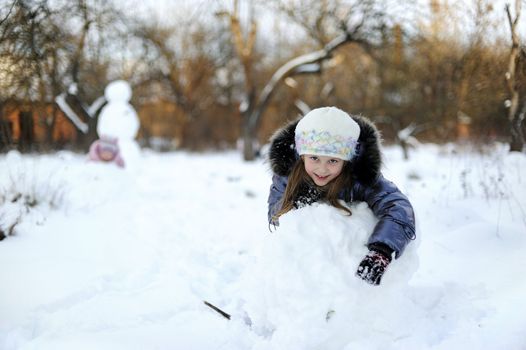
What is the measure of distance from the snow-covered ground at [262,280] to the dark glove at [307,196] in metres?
0.08

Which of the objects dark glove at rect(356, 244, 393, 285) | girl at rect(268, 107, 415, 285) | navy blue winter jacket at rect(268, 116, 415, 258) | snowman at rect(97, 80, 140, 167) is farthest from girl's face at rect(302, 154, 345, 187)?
snowman at rect(97, 80, 140, 167)

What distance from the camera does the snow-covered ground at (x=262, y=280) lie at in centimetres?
189

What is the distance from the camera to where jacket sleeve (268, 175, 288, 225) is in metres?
2.33

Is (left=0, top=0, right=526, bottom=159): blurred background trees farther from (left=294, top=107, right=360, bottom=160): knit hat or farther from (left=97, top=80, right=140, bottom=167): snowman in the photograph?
(left=294, top=107, right=360, bottom=160): knit hat

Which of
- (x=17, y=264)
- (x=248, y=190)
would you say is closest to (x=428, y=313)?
(x=17, y=264)

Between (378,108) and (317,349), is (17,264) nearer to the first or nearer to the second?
(317,349)

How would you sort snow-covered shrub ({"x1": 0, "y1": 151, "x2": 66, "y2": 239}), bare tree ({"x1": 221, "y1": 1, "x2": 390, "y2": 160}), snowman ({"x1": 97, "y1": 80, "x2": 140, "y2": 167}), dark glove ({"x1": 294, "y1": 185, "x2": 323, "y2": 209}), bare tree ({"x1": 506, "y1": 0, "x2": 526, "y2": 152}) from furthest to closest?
bare tree ({"x1": 221, "y1": 1, "x2": 390, "y2": 160}) → snowman ({"x1": 97, "y1": 80, "x2": 140, "y2": 167}) → bare tree ({"x1": 506, "y1": 0, "x2": 526, "y2": 152}) → snow-covered shrub ({"x1": 0, "y1": 151, "x2": 66, "y2": 239}) → dark glove ({"x1": 294, "y1": 185, "x2": 323, "y2": 209})

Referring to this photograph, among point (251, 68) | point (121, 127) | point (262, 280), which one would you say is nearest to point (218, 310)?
point (262, 280)

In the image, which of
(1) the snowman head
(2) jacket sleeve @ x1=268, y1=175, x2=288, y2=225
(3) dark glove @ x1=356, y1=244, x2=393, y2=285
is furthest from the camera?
(1) the snowman head

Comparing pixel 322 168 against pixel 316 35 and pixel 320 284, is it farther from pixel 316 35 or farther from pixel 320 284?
pixel 316 35

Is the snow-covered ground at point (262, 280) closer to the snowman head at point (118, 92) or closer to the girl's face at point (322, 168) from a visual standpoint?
the girl's face at point (322, 168)

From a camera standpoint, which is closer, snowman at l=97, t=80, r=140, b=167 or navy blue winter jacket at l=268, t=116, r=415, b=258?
navy blue winter jacket at l=268, t=116, r=415, b=258

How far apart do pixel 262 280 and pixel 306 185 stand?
1.95ft

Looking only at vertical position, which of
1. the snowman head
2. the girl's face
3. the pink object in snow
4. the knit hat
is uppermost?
the snowman head
